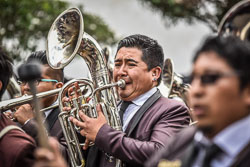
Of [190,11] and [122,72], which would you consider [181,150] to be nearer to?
[122,72]

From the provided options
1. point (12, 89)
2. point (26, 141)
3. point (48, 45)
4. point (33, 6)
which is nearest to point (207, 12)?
point (33, 6)

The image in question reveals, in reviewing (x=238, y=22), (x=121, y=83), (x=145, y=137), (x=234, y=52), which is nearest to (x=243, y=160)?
(x=234, y=52)

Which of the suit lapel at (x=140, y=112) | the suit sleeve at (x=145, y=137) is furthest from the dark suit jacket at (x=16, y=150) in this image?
the suit lapel at (x=140, y=112)

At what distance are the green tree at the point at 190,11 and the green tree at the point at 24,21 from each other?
3830 millimetres

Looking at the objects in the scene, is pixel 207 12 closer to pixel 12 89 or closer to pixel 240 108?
pixel 12 89

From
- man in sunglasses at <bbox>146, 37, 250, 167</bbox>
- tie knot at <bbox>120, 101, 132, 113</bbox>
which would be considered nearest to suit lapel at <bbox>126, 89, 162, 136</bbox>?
tie knot at <bbox>120, 101, 132, 113</bbox>

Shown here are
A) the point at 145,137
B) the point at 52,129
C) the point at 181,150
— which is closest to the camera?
the point at 181,150

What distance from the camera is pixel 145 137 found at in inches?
143

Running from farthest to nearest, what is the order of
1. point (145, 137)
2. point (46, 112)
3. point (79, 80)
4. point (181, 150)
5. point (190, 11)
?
point (190, 11), point (46, 112), point (79, 80), point (145, 137), point (181, 150)

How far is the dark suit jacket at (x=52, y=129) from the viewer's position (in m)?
4.31

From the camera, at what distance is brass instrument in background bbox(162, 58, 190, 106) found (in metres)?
6.33

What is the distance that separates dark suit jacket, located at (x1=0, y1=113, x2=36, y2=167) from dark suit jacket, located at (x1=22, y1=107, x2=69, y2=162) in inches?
51.0

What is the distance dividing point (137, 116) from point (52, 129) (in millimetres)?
1197

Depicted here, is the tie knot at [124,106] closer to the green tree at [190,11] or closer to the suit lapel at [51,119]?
the suit lapel at [51,119]
